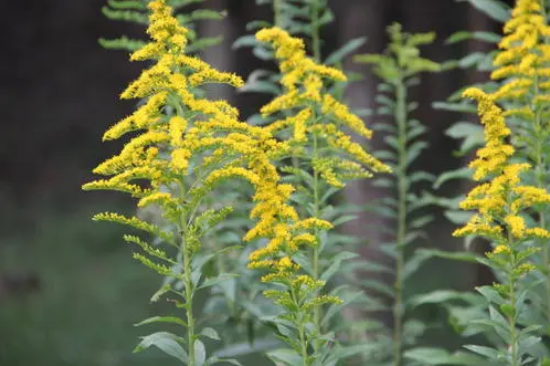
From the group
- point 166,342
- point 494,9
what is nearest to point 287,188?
point 166,342

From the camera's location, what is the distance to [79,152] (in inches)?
615

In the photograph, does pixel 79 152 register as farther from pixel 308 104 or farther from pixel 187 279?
pixel 187 279

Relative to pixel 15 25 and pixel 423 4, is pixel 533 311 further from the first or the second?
pixel 15 25

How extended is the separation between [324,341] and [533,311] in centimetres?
115

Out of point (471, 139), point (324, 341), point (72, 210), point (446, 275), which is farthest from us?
point (72, 210)

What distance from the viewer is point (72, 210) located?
13680 millimetres

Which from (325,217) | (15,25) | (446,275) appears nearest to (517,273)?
(325,217)

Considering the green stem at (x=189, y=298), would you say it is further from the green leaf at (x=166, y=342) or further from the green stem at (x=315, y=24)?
the green stem at (x=315, y=24)

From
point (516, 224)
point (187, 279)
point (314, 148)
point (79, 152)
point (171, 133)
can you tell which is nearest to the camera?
point (171, 133)

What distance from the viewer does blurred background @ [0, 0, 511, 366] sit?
725 centimetres

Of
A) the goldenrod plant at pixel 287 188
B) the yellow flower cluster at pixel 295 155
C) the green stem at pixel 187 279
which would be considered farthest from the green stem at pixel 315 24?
the green stem at pixel 187 279

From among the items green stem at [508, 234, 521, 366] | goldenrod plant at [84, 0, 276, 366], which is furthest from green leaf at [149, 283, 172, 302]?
green stem at [508, 234, 521, 366]

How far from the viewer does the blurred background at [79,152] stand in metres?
7.25

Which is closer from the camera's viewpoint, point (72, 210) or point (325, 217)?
point (325, 217)
